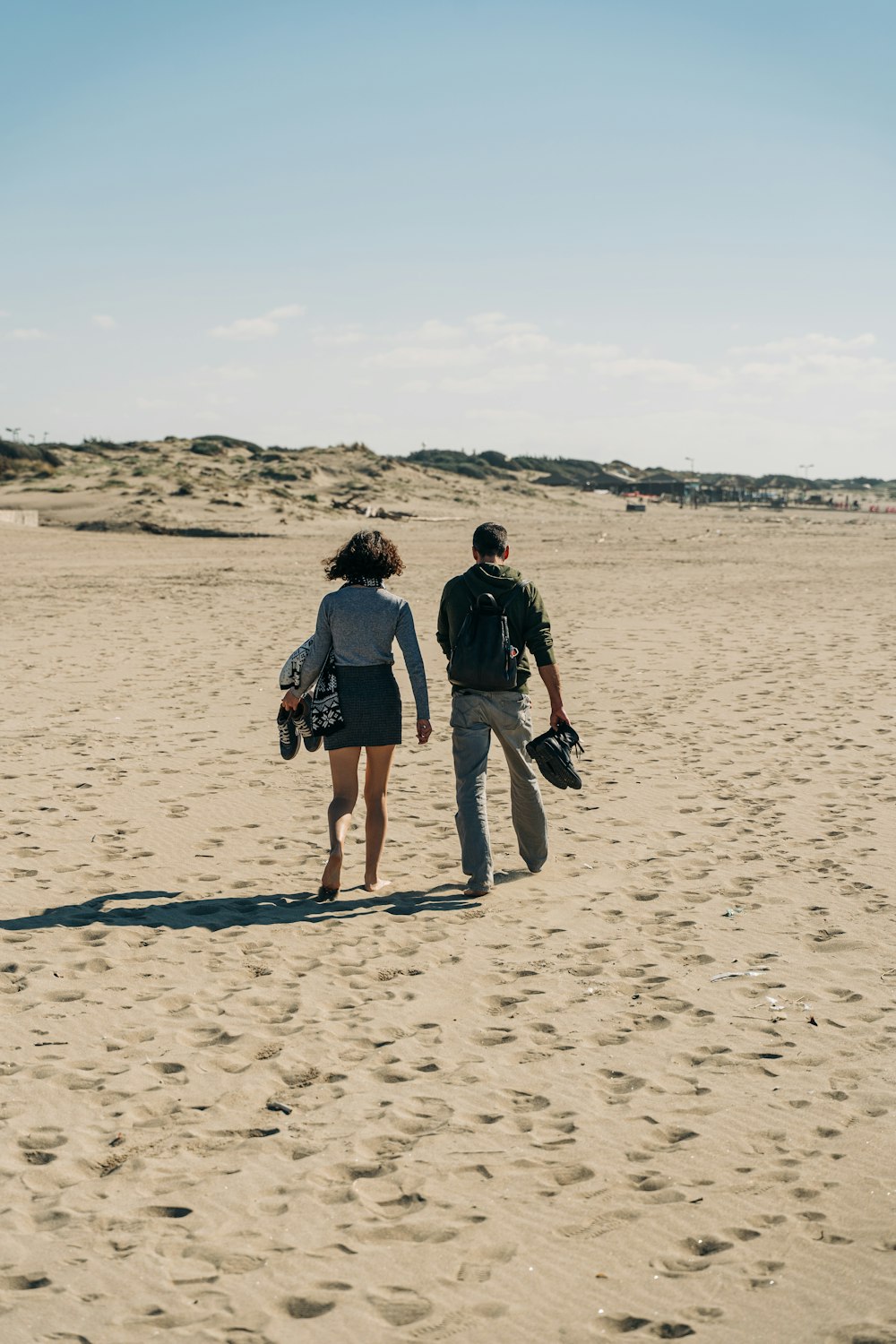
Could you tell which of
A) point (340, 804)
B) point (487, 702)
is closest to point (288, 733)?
point (340, 804)

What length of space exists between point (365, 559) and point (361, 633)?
1.24 ft

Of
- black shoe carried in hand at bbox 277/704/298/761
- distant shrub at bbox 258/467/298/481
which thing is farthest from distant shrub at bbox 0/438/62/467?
black shoe carried in hand at bbox 277/704/298/761

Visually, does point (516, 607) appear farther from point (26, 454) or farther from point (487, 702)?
point (26, 454)

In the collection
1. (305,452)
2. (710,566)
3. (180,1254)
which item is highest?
(305,452)

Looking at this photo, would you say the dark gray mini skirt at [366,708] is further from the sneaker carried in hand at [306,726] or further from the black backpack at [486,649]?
the black backpack at [486,649]

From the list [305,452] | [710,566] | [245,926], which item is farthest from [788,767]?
[305,452]

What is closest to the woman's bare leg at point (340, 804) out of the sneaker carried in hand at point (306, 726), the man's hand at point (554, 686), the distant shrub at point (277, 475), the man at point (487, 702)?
the sneaker carried in hand at point (306, 726)

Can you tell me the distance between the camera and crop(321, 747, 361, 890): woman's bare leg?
626cm

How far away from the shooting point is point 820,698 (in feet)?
39.2

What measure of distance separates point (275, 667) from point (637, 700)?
158 inches

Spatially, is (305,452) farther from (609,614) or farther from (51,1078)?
(51,1078)

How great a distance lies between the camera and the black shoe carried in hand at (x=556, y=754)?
645cm

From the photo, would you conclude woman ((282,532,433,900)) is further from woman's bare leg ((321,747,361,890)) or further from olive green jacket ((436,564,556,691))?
olive green jacket ((436,564,556,691))

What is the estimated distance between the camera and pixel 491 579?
619cm
